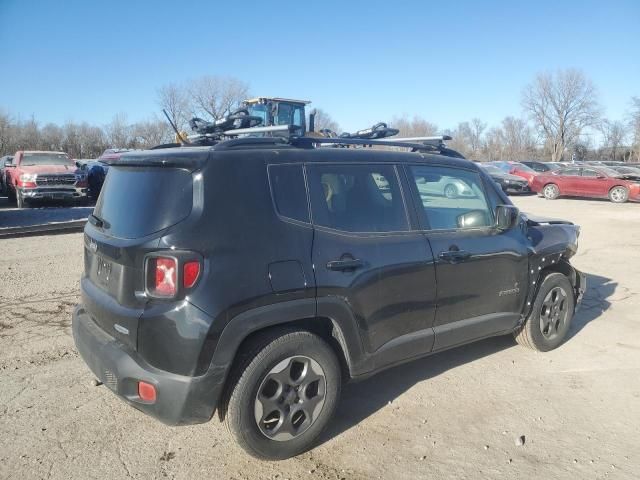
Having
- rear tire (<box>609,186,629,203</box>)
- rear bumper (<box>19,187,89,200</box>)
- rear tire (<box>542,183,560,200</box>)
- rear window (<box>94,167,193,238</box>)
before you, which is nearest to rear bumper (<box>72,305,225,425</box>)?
rear window (<box>94,167,193,238</box>)

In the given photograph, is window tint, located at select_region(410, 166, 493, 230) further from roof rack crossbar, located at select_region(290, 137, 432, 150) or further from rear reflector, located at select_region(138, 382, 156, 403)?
rear reflector, located at select_region(138, 382, 156, 403)

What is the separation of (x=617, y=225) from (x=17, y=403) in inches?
551

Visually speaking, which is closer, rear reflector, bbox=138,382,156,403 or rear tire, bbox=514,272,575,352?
rear reflector, bbox=138,382,156,403

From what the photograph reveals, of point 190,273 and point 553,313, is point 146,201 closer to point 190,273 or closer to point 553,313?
point 190,273

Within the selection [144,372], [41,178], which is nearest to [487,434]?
[144,372]

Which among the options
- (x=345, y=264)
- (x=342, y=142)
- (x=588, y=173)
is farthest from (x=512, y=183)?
(x=345, y=264)

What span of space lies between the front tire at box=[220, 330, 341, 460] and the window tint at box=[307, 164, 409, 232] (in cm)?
75

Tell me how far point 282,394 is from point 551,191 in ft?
70.9

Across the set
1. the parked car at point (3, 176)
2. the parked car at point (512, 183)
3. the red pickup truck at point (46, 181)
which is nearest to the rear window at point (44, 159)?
the red pickup truck at point (46, 181)

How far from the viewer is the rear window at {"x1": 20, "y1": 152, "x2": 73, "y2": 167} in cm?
1564

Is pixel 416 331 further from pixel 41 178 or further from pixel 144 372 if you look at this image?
pixel 41 178

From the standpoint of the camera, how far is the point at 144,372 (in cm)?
268

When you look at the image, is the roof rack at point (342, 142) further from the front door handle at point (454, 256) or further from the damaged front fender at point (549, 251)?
the damaged front fender at point (549, 251)

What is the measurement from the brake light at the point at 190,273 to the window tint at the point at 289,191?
60 cm
